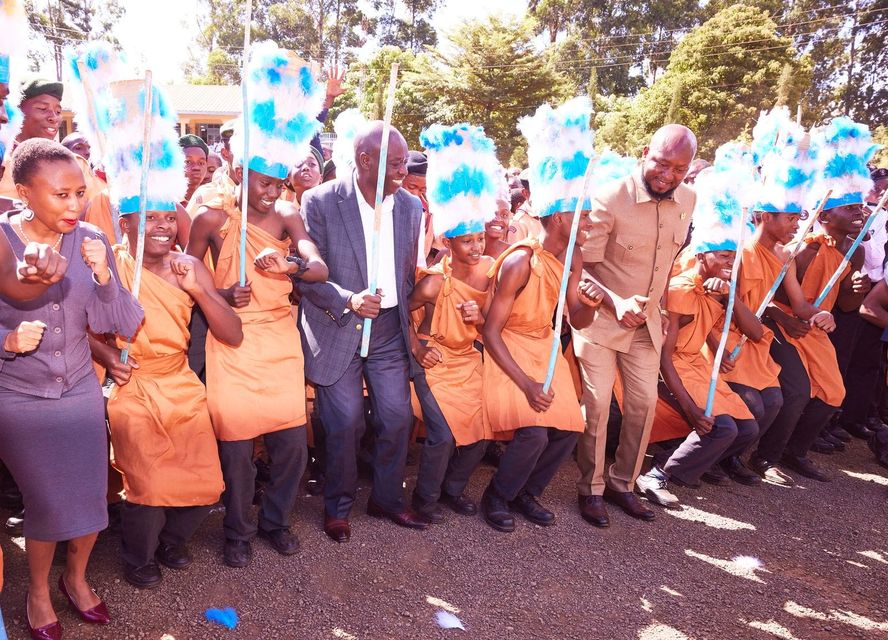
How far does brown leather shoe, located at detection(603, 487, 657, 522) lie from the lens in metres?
4.47

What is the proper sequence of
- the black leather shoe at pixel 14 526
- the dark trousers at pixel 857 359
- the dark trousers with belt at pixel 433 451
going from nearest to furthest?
1. the black leather shoe at pixel 14 526
2. the dark trousers with belt at pixel 433 451
3. the dark trousers at pixel 857 359

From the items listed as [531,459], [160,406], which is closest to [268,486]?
[160,406]

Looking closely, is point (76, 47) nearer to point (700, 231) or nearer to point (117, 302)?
point (117, 302)

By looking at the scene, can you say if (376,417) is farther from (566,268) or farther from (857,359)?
(857,359)

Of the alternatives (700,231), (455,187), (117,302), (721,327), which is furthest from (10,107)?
(721,327)

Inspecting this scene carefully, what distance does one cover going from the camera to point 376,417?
157 inches

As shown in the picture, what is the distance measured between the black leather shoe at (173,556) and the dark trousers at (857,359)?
5556 mm

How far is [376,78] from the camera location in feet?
129

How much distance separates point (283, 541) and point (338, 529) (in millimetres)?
322

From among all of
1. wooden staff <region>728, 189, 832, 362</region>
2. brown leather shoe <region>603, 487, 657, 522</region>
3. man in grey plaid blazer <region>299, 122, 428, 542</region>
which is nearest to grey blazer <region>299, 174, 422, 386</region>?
man in grey plaid blazer <region>299, 122, 428, 542</region>

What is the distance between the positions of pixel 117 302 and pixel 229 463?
1080 millimetres

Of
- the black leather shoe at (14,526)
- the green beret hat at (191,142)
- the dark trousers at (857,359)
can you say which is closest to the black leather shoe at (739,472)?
the dark trousers at (857,359)

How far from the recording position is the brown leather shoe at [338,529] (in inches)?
152

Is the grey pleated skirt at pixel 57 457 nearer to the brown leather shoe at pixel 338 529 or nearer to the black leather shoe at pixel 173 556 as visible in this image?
the black leather shoe at pixel 173 556
